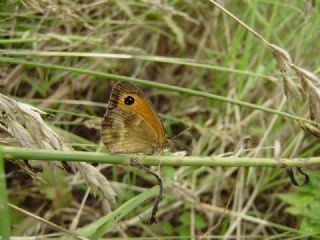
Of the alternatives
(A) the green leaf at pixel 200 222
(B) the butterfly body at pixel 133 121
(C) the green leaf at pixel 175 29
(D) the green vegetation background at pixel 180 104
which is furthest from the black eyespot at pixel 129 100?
(C) the green leaf at pixel 175 29

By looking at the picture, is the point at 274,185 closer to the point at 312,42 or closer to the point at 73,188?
the point at 312,42

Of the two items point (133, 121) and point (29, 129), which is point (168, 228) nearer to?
point (133, 121)

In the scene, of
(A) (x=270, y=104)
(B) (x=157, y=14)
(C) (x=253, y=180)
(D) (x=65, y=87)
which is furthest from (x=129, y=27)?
(C) (x=253, y=180)

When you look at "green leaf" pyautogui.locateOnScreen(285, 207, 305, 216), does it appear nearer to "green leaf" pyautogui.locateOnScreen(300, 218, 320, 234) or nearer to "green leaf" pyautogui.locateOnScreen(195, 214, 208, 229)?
"green leaf" pyautogui.locateOnScreen(300, 218, 320, 234)

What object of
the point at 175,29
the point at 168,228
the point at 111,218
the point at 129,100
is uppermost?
the point at 175,29

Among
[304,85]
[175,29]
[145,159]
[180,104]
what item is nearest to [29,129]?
[145,159]

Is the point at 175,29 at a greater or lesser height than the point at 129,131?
greater
